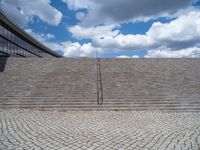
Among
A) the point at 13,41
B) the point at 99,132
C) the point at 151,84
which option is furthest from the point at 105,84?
the point at 13,41

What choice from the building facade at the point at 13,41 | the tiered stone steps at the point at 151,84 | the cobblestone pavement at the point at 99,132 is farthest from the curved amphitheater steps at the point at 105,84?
the building facade at the point at 13,41

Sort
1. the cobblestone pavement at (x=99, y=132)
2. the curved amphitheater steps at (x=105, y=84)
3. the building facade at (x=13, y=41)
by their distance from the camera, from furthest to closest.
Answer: the building facade at (x=13, y=41)
the curved amphitheater steps at (x=105, y=84)
the cobblestone pavement at (x=99, y=132)

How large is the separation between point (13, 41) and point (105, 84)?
1682 cm

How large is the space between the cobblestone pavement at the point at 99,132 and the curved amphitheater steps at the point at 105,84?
275cm

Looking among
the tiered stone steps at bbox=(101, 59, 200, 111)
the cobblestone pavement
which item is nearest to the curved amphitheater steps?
the tiered stone steps at bbox=(101, 59, 200, 111)

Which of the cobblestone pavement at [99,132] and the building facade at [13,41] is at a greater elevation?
the building facade at [13,41]

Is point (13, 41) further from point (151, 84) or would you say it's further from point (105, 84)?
point (151, 84)

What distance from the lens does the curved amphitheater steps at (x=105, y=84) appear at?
531 inches

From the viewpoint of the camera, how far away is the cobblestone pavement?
6500 mm

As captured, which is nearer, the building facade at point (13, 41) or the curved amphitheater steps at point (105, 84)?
the curved amphitheater steps at point (105, 84)

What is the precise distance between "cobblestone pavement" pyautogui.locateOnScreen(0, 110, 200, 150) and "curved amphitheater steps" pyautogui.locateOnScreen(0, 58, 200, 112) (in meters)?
2.75

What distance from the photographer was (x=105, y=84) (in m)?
16.5

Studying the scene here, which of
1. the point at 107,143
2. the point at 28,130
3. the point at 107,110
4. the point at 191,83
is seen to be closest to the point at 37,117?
the point at 28,130

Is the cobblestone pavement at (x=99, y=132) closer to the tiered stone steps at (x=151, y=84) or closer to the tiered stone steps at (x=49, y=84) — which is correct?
the tiered stone steps at (x=151, y=84)
